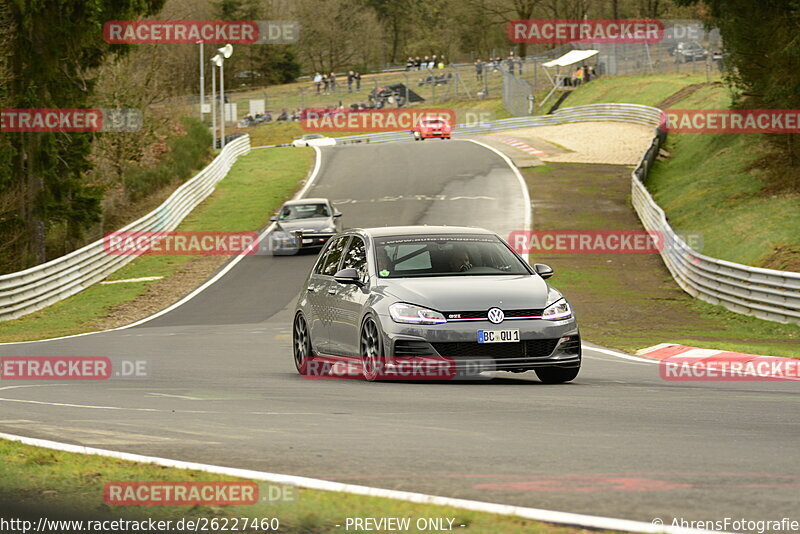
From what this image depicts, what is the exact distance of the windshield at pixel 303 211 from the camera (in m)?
35.5

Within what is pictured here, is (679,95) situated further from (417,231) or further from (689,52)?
(417,231)

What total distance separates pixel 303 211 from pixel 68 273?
7.44m

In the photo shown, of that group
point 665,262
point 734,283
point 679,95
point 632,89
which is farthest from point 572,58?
point 734,283

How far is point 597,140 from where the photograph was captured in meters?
64.2

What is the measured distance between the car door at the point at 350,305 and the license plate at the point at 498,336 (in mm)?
1449

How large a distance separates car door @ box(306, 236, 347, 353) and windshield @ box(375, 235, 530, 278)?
861 mm

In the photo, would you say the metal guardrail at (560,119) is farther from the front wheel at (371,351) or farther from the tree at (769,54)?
the front wheel at (371,351)

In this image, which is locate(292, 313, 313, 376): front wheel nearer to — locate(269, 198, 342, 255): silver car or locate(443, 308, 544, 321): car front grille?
locate(443, 308, 544, 321): car front grille

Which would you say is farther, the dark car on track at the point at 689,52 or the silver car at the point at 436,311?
the dark car on track at the point at 689,52

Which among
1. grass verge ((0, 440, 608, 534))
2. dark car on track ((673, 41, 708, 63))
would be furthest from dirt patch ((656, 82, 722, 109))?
grass verge ((0, 440, 608, 534))

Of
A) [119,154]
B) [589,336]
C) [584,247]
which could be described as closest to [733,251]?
[584,247]

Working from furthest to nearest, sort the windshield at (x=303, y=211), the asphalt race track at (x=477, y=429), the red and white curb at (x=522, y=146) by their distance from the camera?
1. the red and white curb at (x=522, y=146)
2. the windshield at (x=303, y=211)
3. the asphalt race track at (x=477, y=429)

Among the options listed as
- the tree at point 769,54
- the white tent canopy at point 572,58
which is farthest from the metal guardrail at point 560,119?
the tree at point 769,54

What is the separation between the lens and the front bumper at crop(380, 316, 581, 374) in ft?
36.6
